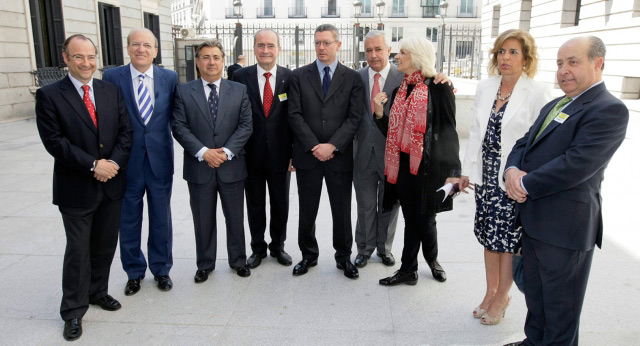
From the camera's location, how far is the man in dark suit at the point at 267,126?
13.6ft

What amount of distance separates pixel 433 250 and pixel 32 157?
795cm

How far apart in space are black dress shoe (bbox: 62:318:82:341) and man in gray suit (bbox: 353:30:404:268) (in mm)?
2301

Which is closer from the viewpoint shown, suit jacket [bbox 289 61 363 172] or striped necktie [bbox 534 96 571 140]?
striped necktie [bbox 534 96 571 140]

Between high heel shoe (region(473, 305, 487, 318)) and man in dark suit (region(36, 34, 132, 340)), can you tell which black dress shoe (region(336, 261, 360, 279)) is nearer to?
high heel shoe (region(473, 305, 487, 318))

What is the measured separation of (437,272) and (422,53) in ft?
6.04

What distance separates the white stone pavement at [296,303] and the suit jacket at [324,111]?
111 centimetres

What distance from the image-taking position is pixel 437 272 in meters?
4.02

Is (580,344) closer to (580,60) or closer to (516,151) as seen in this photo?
(516,151)

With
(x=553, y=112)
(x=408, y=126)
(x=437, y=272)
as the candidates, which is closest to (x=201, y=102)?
(x=408, y=126)

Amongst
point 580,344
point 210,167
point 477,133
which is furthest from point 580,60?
point 210,167

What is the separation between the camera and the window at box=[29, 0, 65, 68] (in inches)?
517

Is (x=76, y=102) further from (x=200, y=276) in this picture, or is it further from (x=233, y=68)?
(x=233, y=68)

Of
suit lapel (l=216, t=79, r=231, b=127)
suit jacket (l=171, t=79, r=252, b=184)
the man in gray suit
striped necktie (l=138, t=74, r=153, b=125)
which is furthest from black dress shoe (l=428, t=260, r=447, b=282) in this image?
striped necktie (l=138, t=74, r=153, b=125)

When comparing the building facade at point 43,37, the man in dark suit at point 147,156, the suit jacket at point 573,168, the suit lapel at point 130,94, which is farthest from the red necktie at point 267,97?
the building facade at point 43,37
